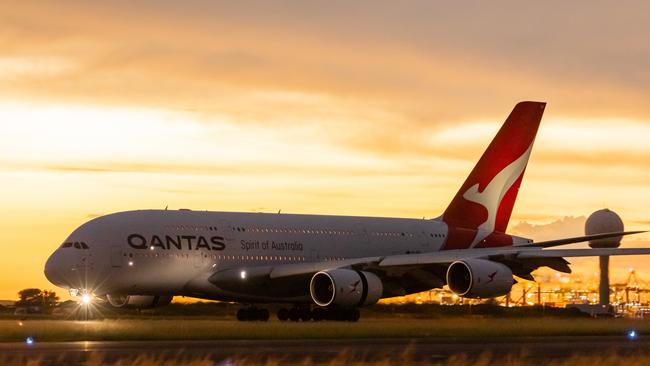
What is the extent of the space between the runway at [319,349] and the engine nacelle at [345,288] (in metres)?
10.6

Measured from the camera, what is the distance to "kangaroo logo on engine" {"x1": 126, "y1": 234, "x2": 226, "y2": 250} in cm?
4881

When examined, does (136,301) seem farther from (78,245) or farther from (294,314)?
(294,314)

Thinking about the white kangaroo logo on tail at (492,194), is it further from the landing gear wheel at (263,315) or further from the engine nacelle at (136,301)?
the engine nacelle at (136,301)

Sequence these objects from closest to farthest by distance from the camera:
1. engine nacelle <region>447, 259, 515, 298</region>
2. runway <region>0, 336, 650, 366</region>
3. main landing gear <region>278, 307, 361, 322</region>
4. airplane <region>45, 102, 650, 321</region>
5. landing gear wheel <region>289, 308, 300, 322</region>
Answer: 1. runway <region>0, 336, 650, 366</region>
2. airplane <region>45, 102, 650, 321</region>
3. engine nacelle <region>447, 259, 515, 298</region>
4. main landing gear <region>278, 307, 361, 322</region>
5. landing gear wheel <region>289, 308, 300, 322</region>

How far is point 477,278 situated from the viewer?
159 feet

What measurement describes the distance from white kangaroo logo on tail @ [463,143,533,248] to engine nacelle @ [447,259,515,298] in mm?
10830

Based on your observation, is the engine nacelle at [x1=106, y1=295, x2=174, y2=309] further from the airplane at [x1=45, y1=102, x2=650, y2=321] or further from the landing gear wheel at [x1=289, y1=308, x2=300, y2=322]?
the landing gear wheel at [x1=289, y1=308, x2=300, y2=322]

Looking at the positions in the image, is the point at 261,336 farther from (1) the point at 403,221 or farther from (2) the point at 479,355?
(1) the point at 403,221

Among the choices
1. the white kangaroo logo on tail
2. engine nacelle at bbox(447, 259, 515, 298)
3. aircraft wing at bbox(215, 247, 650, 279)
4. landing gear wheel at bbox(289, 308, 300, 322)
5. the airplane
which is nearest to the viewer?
the airplane

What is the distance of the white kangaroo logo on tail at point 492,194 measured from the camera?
6094 centimetres

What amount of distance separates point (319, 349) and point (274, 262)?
2119cm

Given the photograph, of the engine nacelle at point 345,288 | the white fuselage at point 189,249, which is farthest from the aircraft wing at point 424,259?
the white fuselage at point 189,249

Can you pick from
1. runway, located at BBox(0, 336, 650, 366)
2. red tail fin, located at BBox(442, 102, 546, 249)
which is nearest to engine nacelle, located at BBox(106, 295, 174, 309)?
red tail fin, located at BBox(442, 102, 546, 249)

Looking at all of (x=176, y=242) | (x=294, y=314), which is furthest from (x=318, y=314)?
(x=176, y=242)
